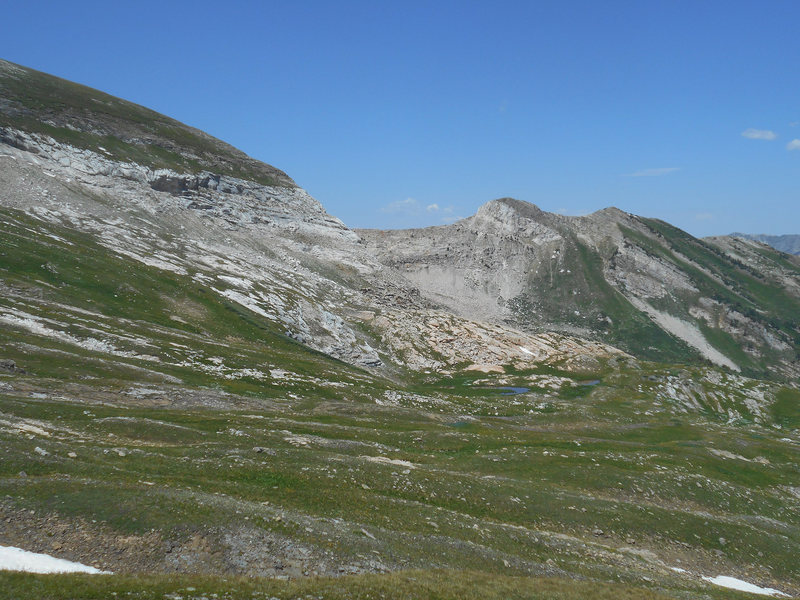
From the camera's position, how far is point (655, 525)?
40844mm

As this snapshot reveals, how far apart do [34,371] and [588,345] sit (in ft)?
553

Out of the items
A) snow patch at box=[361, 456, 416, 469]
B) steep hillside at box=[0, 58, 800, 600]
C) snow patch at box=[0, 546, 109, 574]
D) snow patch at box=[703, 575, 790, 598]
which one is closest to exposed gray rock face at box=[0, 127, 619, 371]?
steep hillside at box=[0, 58, 800, 600]

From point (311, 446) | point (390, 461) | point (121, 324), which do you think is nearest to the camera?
point (390, 461)

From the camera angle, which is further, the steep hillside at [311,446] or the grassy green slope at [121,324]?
the grassy green slope at [121,324]

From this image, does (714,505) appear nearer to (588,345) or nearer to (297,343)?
(297,343)

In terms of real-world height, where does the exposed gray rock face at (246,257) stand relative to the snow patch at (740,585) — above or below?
above

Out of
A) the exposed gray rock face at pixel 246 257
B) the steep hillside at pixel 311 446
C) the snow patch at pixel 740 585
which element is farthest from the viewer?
the exposed gray rock face at pixel 246 257

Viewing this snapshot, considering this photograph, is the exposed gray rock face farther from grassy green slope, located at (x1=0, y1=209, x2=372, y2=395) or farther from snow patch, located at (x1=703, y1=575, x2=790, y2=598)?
snow patch, located at (x1=703, y1=575, x2=790, y2=598)

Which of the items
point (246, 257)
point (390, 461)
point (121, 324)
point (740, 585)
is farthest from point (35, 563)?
point (246, 257)

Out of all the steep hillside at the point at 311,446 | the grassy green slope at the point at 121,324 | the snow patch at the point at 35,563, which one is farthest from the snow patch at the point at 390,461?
the grassy green slope at the point at 121,324

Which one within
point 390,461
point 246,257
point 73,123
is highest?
point 73,123

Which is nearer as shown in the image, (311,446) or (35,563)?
(35,563)

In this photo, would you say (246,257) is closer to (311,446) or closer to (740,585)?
(311,446)

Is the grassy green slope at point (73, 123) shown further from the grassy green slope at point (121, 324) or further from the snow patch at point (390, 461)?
the snow patch at point (390, 461)
